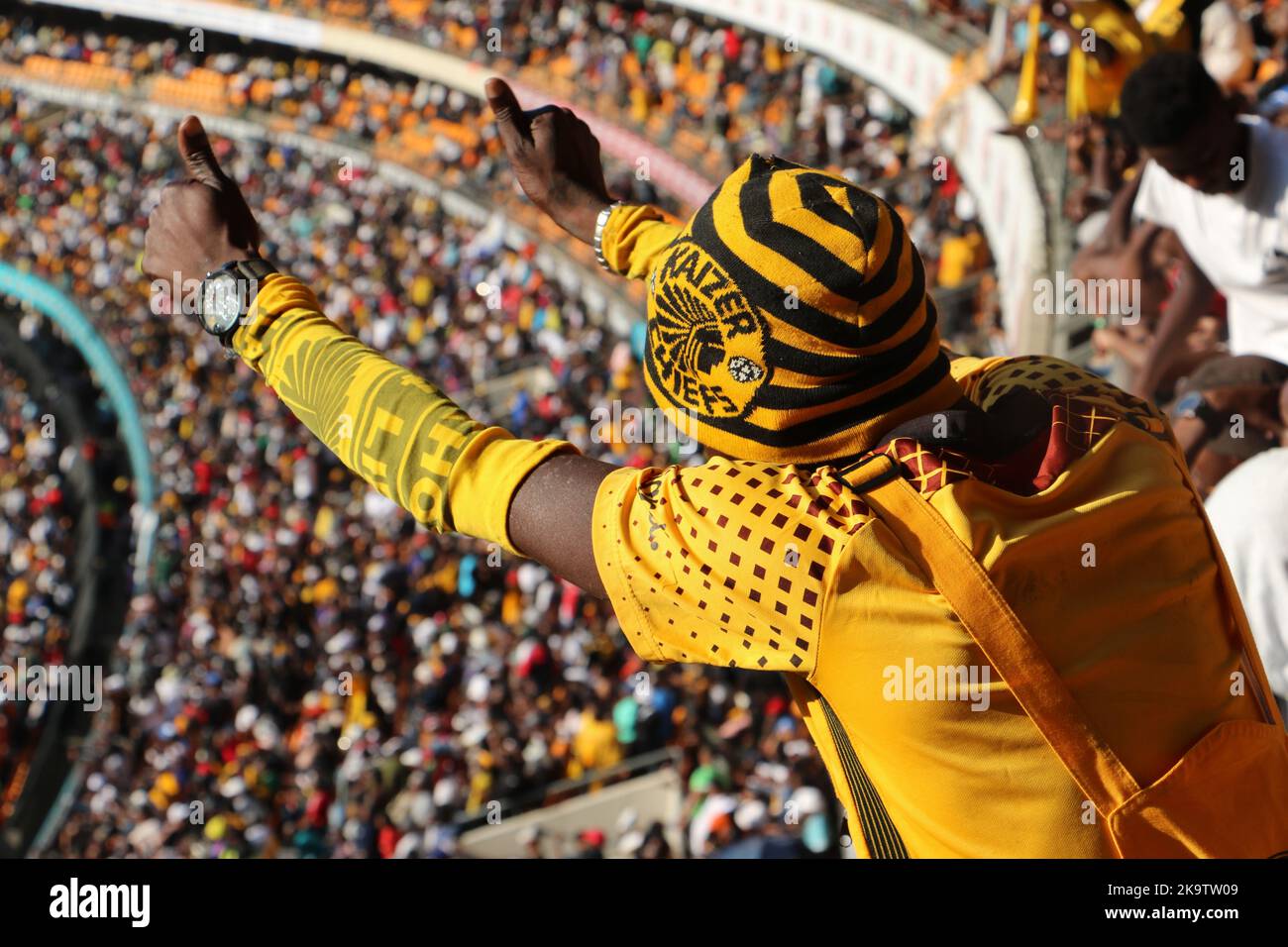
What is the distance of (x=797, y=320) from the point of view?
4.69 feet

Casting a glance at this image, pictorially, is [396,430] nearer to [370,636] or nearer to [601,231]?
[601,231]

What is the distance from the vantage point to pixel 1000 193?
29.8ft

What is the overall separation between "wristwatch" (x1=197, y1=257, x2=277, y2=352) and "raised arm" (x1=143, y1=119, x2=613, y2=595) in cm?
2

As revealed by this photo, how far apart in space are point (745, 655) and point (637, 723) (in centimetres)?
743

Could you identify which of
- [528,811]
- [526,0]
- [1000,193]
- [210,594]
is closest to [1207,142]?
[1000,193]

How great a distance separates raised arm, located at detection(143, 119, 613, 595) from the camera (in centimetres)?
151

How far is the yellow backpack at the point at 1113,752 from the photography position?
4.53 feet

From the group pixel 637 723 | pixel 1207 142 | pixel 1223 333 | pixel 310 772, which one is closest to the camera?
pixel 1207 142

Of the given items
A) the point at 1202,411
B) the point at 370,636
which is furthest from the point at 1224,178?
the point at 370,636

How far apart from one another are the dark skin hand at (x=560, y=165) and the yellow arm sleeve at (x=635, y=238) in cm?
5

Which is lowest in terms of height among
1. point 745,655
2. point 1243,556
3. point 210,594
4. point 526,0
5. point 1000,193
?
point 745,655

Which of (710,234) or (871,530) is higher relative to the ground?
(710,234)

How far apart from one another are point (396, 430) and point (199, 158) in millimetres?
576
